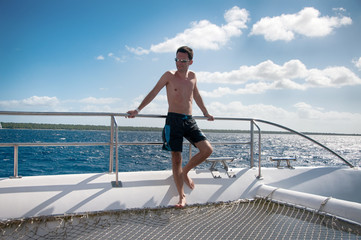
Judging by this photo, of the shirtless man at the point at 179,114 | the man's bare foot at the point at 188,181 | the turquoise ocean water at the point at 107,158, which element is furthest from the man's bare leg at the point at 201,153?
the turquoise ocean water at the point at 107,158

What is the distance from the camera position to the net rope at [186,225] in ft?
7.07

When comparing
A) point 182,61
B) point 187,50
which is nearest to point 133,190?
point 182,61

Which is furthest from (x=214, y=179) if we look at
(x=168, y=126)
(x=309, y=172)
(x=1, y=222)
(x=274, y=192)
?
(x=1, y=222)

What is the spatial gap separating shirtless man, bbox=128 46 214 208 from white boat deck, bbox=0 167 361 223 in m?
0.32

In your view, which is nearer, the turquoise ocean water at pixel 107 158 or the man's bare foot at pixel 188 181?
the man's bare foot at pixel 188 181

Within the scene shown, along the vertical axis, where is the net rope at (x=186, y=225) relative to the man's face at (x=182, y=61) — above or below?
below

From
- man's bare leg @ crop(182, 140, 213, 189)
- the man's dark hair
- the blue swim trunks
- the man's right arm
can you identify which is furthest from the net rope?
the man's dark hair

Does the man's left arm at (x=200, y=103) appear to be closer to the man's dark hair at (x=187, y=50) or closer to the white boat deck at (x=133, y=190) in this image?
the man's dark hair at (x=187, y=50)

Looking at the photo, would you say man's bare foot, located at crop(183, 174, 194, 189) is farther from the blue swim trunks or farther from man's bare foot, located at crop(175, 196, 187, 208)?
the blue swim trunks

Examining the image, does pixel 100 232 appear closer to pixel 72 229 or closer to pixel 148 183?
pixel 72 229

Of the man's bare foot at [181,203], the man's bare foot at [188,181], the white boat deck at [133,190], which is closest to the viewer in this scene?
the white boat deck at [133,190]

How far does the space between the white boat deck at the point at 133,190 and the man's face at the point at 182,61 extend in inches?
45.2

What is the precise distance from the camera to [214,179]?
3359 millimetres

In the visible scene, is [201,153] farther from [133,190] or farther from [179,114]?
[133,190]
